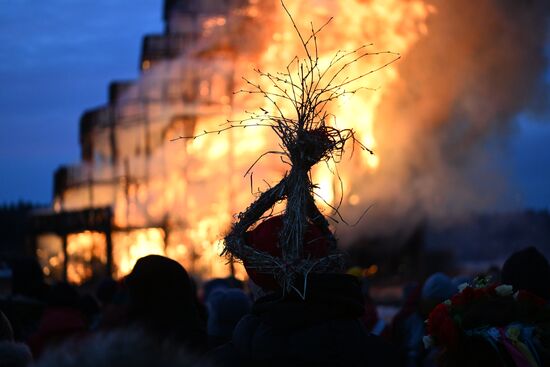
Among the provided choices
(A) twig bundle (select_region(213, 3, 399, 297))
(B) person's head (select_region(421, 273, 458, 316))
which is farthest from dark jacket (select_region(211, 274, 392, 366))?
(B) person's head (select_region(421, 273, 458, 316))

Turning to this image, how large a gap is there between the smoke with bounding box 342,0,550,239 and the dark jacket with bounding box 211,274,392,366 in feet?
79.0

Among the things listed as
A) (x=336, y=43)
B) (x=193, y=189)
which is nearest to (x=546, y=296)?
(x=336, y=43)

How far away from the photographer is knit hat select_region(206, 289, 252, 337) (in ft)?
22.2

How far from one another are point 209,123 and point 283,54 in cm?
727

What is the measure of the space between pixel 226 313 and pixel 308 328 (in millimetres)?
2796

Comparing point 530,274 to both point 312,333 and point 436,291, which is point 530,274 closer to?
point 312,333

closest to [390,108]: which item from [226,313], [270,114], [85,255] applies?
[270,114]

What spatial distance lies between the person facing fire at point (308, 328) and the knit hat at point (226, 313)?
2532 mm

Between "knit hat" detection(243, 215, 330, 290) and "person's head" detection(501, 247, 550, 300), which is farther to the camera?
"person's head" detection(501, 247, 550, 300)

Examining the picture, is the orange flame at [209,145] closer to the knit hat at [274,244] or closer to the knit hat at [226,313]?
the knit hat at [226,313]

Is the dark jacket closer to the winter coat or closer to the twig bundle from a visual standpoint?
the twig bundle

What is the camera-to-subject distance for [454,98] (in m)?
30.1

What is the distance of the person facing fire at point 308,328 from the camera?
394 centimetres

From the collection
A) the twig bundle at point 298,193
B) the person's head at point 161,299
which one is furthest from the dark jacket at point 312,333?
the person's head at point 161,299
